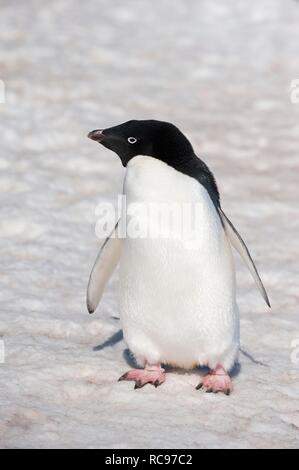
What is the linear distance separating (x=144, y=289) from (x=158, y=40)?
753 centimetres

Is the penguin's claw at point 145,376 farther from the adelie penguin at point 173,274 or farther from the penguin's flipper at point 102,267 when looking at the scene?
the penguin's flipper at point 102,267

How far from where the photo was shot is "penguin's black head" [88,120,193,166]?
3.87 metres

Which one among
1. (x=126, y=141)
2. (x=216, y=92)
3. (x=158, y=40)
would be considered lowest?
(x=126, y=141)

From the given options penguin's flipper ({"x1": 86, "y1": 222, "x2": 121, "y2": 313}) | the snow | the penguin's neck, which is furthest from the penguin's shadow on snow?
the penguin's neck

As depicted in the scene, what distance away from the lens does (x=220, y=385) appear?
13.2 feet

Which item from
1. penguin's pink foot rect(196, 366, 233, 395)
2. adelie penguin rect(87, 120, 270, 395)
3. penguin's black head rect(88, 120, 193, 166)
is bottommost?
penguin's pink foot rect(196, 366, 233, 395)

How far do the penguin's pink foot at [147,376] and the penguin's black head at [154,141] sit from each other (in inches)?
36.8

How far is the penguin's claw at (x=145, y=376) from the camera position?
13.2 ft

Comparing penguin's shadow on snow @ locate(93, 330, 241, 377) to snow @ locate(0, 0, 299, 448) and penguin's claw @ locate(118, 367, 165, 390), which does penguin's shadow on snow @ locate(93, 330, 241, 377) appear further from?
penguin's claw @ locate(118, 367, 165, 390)

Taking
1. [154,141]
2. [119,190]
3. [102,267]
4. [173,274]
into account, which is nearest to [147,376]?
[173,274]

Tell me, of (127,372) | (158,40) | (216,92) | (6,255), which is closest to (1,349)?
(127,372)

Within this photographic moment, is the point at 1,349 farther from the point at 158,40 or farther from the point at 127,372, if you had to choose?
the point at 158,40

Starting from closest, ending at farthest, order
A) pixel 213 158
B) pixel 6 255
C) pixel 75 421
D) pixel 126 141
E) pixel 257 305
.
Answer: pixel 75 421, pixel 126 141, pixel 257 305, pixel 6 255, pixel 213 158

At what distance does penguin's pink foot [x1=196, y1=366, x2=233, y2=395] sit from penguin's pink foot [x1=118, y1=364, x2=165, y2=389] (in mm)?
178
